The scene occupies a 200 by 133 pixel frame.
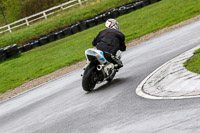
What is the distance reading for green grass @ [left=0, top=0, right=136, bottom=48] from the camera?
3744cm

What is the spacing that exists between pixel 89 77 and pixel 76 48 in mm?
14856

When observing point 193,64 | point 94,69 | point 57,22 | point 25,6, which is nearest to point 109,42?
point 94,69

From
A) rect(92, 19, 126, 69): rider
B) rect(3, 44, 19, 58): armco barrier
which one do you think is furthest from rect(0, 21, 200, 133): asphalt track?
rect(3, 44, 19, 58): armco barrier

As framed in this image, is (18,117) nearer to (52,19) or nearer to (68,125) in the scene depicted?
(68,125)

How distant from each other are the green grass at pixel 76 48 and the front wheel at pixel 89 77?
8.53 metres

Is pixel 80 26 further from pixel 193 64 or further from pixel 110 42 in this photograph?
pixel 193 64

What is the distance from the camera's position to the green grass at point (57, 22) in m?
37.4

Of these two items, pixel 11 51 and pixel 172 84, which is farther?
pixel 11 51

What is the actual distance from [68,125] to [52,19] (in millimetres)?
34287

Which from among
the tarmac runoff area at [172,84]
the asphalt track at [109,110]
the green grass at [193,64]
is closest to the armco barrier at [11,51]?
the asphalt track at [109,110]

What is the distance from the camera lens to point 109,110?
25.3 feet

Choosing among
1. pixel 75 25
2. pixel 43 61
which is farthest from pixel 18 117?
pixel 75 25

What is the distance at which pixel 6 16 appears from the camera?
58812mm

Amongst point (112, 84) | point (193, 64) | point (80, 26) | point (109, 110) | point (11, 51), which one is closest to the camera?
point (109, 110)
